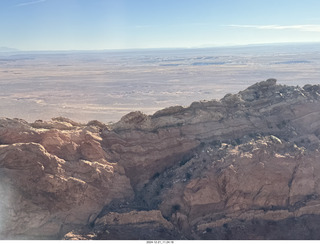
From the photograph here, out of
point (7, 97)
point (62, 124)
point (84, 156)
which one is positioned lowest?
point (7, 97)

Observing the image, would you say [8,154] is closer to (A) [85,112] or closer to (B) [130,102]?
(A) [85,112]

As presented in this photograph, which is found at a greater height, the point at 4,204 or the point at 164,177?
the point at 4,204

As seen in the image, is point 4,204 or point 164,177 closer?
point 4,204

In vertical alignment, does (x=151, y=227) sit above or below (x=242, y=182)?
below

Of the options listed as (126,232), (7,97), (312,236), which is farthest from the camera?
(7,97)

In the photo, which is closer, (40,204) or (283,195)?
(40,204)

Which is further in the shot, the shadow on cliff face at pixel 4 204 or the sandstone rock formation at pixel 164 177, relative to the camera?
the sandstone rock formation at pixel 164 177

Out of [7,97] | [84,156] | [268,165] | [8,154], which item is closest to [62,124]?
[84,156]

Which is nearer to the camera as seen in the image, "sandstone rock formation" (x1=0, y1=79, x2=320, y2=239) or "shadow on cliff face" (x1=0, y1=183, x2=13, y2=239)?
"shadow on cliff face" (x1=0, y1=183, x2=13, y2=239)
